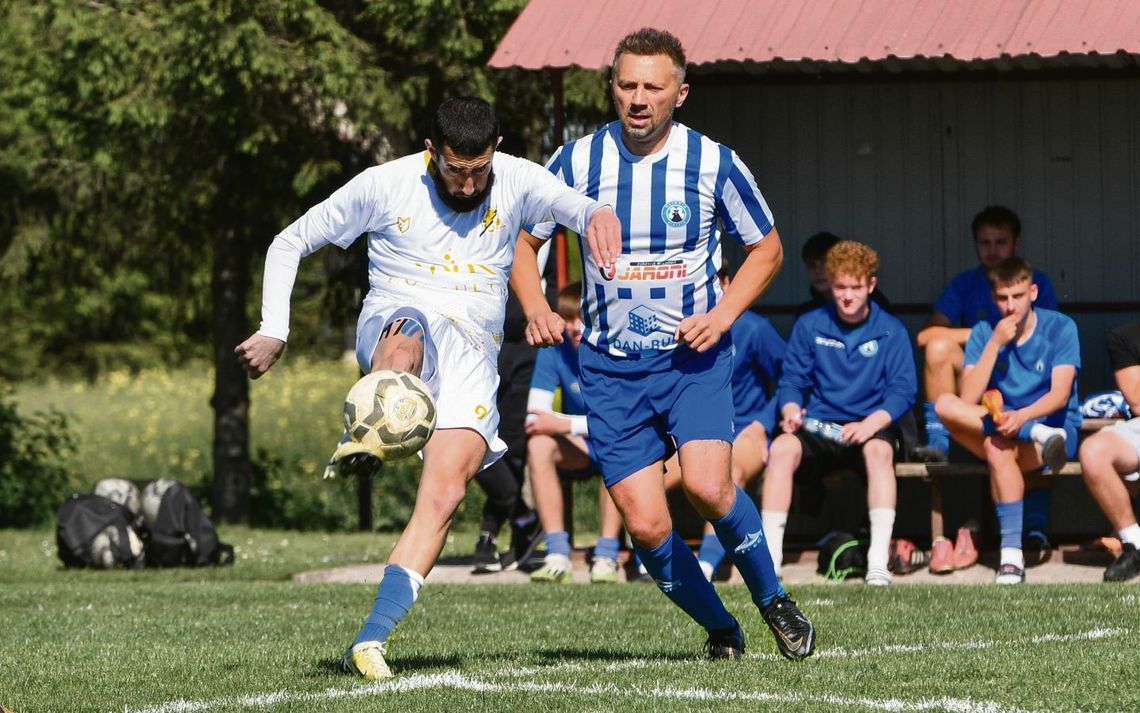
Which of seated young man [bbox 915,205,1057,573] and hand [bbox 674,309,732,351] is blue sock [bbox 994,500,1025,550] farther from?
hand [bbox 674,309,732,351]

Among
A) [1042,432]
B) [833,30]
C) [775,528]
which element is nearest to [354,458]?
[775,528]

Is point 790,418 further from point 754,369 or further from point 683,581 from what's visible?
point 683,581

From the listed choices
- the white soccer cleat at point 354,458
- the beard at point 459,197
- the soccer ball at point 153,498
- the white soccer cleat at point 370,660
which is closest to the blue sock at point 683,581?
the white soccer cleat at point 370,660

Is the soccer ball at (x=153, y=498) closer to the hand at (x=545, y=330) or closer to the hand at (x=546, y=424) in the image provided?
the hand at (x=546, y=424)

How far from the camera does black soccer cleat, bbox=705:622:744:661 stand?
21.8ft

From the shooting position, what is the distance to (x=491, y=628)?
797 centimetres

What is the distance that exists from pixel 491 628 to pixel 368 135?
8.20 m

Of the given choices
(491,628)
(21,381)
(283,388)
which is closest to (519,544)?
(491,628)

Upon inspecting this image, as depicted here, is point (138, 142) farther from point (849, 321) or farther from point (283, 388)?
point (283, 388)

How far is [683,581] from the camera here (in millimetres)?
6582

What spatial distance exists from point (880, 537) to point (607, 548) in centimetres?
152

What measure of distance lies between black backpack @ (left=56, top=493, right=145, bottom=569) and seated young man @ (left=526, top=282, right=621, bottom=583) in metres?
2.75

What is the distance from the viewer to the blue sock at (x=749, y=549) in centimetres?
662

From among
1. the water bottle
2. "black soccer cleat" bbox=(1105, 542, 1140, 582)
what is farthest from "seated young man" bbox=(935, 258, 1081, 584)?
the water bottle
